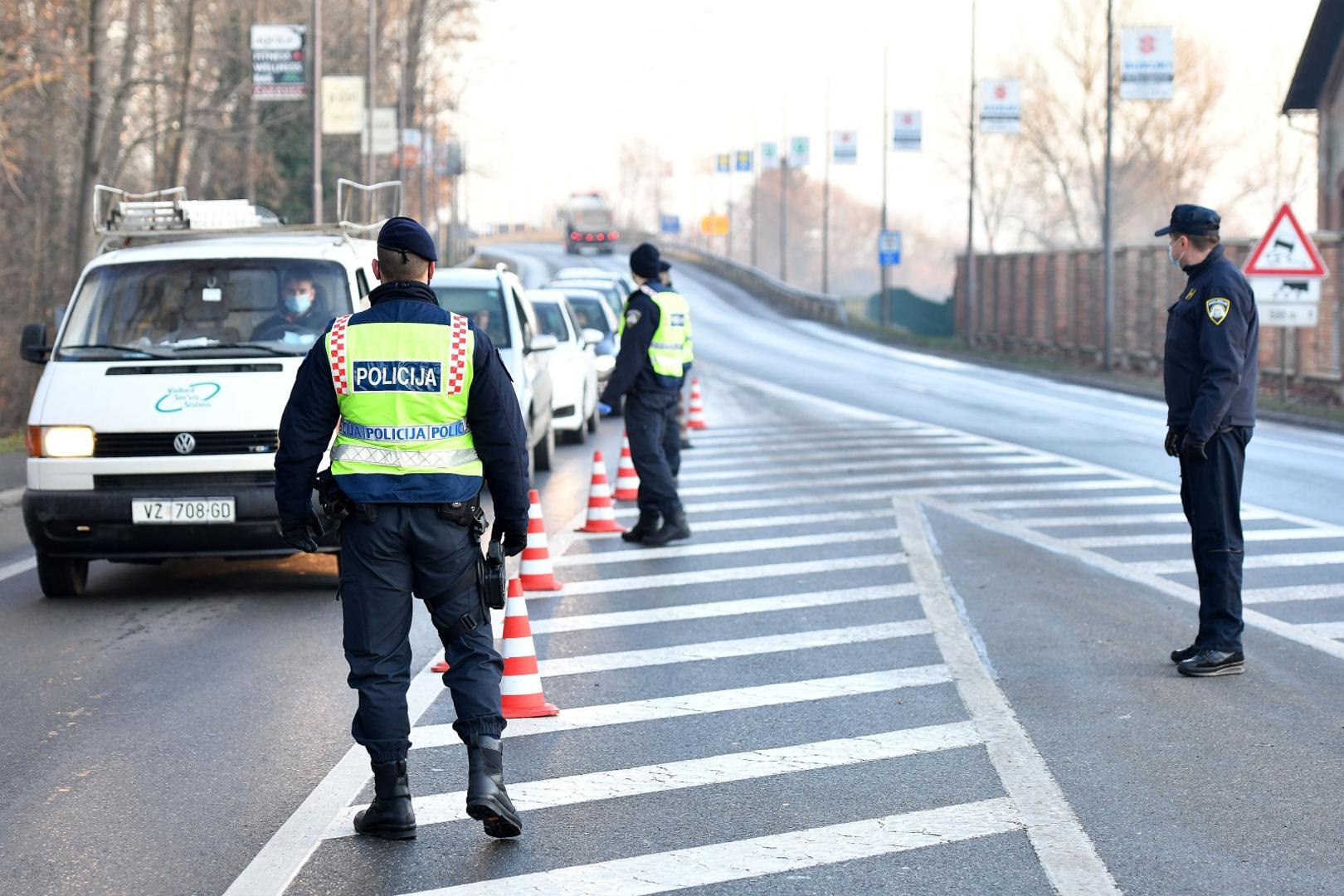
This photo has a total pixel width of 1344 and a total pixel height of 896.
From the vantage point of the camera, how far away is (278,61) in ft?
92.5

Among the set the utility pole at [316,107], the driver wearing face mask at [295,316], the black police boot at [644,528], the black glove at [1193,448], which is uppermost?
the utility pole at [316,107]

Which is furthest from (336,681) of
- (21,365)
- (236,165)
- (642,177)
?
(642,177)

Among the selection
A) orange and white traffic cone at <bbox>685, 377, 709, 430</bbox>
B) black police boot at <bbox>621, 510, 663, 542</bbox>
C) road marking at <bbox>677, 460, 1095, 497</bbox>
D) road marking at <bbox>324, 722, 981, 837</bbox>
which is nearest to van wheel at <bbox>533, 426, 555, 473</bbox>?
road marking at <bbox>677, 460, 1095, 497</bbox>

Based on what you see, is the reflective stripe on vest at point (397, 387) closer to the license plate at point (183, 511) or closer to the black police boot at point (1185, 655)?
the black police boot at point (1185, 655)

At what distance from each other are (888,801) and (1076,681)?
210 centimetres

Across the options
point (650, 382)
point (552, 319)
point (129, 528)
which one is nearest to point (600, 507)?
point (650, 382)

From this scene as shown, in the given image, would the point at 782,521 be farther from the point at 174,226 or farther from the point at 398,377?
the point at 398,377

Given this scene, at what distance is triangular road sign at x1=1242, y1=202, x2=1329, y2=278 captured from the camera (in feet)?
77.6

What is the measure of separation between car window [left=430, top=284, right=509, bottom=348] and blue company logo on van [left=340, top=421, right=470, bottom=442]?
398 inches

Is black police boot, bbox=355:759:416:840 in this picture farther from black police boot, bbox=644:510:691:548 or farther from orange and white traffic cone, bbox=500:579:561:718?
black police boot, bbox=644:510:691:548

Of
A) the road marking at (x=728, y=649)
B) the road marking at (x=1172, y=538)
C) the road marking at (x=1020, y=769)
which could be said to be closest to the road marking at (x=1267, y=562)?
the road marking at (x=1172, y=538)

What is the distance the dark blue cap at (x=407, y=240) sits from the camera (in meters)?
5.40

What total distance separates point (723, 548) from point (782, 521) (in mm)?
1451

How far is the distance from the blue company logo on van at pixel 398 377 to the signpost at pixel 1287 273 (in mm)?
20299
